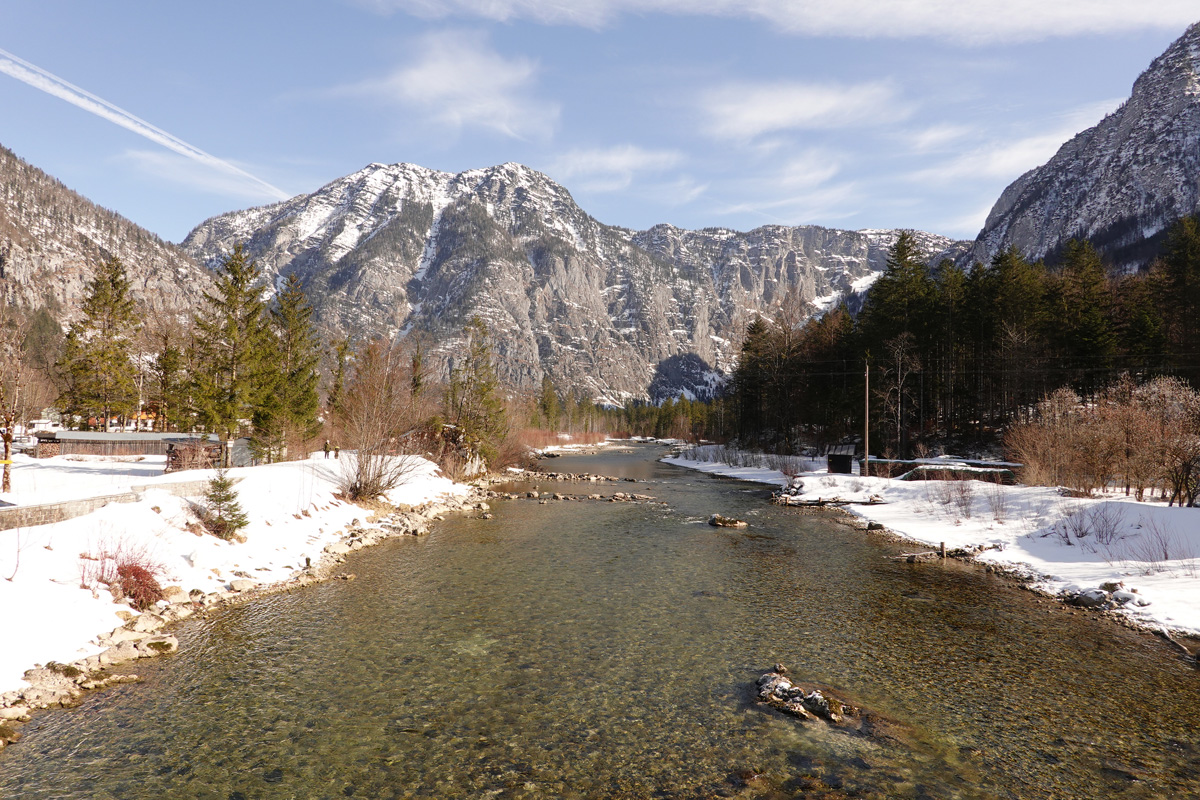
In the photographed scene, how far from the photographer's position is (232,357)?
33719 millimetres

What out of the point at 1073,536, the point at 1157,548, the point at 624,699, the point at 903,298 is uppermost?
the point at 903,298

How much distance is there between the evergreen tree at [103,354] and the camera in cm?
4475

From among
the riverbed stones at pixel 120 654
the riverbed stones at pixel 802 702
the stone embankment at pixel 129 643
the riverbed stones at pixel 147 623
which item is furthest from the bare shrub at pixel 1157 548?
the riverbed stones at pixel 147 623

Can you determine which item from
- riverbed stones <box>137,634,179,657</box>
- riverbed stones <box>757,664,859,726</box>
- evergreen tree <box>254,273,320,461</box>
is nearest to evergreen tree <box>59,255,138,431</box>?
evergreen tree <box>254,273,320,461</box>

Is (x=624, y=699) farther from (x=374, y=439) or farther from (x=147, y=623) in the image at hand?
(x=374, y=439)

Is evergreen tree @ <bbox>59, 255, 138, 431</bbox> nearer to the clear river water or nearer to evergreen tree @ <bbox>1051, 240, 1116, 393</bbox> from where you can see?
the clear river water

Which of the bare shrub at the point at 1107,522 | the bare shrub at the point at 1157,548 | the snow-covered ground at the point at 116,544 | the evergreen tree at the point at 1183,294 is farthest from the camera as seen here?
the evergreen tree at the point at 1183,294

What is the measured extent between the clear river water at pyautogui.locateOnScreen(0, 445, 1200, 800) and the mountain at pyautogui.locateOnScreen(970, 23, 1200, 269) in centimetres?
14854

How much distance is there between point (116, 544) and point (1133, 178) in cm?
22733

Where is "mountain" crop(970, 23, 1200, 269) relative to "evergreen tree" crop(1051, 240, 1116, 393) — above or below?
above

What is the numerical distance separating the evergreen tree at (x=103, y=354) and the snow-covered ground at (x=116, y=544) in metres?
18.5

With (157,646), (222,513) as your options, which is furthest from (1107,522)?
(222,513)

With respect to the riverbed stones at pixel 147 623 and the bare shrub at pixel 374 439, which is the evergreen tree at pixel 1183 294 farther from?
the riverbed stones at pixel 147 623

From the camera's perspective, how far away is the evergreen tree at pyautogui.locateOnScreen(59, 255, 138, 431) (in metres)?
44.8
